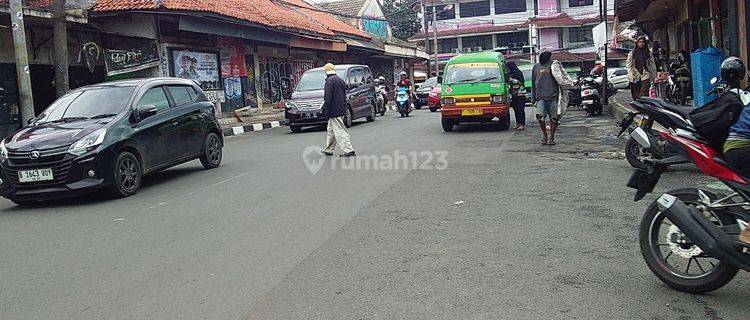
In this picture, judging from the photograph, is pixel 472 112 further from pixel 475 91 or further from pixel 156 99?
pixel 156 99

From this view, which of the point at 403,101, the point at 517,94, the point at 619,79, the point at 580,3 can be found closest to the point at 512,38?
the point at 580,3

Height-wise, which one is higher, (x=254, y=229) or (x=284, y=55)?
(x=284, y=55)

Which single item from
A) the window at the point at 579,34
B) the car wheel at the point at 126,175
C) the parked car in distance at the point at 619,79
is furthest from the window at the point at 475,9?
the car wheel at the point at 126,175

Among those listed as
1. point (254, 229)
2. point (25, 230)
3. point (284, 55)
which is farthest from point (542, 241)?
point (284, 55)

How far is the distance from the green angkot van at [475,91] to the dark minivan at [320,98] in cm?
404

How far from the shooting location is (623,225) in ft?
19.4

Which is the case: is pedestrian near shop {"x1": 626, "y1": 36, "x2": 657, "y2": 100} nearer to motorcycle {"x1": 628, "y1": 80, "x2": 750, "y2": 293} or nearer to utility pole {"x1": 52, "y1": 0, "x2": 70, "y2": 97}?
motorcycle {"x1": 628, "y1": 80, "x2": 750, "y2": 293}

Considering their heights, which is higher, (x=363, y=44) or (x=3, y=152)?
(x=363, y=44)

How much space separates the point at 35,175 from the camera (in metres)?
7.89

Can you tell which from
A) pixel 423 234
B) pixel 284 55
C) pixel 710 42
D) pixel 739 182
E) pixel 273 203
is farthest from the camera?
pixel 284 55

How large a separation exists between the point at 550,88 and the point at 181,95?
6.64 metres

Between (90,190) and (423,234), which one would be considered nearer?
(423,234)

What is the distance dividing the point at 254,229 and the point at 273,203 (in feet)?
4.42

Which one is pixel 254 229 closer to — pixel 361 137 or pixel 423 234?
pixel 423 234
